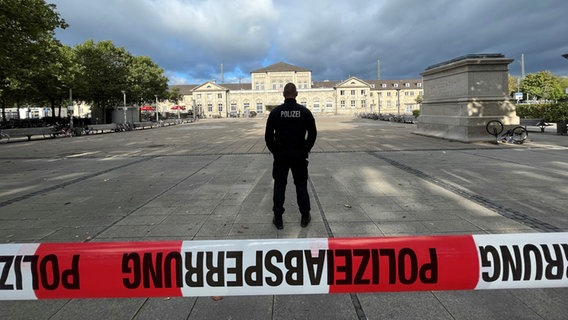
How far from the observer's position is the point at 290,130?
15.6 feet

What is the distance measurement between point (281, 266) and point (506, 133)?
16.7 metres

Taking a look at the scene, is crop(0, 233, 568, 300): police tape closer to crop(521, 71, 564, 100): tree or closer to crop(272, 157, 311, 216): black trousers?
crop(272, 157, 311, 216): black trousers

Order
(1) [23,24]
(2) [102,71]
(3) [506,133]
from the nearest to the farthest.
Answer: (3) [506,133] < (1) [23,24] < (2) [102,71]

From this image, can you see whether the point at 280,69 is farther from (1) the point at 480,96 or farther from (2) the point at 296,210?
(2) the point at 296,210

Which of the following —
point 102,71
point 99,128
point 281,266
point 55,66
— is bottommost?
point 281,266

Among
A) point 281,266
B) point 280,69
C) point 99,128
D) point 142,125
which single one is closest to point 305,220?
point 281,266

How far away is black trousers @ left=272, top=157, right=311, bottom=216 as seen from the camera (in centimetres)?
481

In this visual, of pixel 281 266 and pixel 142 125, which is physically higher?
pixel 142 125

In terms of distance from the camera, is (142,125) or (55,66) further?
(142,125)

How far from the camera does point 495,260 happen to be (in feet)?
7.20

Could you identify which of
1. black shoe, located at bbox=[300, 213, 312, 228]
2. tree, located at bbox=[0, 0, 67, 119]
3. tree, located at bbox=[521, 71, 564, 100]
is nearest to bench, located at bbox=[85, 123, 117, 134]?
tree, located at bbox=[0, 0, 67, 119]

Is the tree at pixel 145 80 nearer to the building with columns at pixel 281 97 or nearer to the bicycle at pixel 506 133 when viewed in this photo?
the bicycle at pixel 506 133

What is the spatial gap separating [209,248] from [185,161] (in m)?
10.6

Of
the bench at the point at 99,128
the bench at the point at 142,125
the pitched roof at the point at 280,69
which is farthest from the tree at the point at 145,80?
the pitched roof at the point at 280,69
